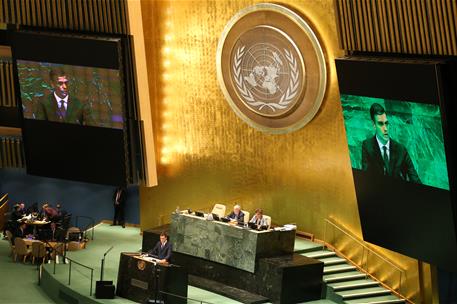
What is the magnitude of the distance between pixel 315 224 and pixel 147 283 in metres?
4.31

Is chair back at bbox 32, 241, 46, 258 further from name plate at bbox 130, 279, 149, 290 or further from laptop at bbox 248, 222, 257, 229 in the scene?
laptop at bbox 248, 222, 257, 229

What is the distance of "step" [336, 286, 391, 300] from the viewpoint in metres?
18.4

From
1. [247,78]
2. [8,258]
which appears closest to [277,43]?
[247,78]

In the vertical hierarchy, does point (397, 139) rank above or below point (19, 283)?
above

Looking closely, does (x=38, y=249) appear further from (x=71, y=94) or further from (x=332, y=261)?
(x=332, y=261)

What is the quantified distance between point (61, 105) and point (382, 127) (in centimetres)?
803

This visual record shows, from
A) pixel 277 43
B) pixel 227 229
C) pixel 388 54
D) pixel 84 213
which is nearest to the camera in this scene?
pixel 388 54

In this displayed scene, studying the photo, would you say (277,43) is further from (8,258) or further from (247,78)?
(8,258)

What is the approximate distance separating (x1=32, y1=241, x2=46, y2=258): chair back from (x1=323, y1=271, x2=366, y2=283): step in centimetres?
599

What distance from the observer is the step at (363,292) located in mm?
18394

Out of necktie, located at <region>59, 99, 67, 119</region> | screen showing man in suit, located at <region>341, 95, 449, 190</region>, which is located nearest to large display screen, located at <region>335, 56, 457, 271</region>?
screen showing man in suit, located at <region>341, 95, 449, 190</region>

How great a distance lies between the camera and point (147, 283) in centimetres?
1773

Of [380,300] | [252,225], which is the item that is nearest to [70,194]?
[252,225]

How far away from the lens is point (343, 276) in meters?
19.1
